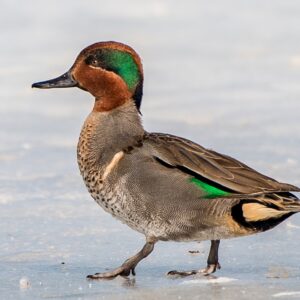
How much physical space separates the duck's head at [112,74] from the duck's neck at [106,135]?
53 mm

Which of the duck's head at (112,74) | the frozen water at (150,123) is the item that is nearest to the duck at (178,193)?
the frozen water at (150,123)

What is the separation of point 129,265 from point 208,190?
1.90ft

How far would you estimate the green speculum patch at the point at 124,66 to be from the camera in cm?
734

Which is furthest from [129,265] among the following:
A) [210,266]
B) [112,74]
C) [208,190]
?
[112,74]

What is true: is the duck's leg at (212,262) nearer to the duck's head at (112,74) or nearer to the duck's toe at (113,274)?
the duck's toe at (113,274)

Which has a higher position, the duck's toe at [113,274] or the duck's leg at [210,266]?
the duck's leg at [210,266]

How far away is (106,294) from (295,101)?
229 inches

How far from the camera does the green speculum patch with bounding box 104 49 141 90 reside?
734 cm

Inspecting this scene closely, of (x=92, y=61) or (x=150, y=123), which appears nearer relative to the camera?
(x=92, y=61)

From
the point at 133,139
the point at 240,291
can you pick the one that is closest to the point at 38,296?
the point at 240,291

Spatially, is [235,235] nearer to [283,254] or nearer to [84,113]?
[283,254]

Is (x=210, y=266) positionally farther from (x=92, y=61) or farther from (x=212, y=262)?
(x=92, y=61)

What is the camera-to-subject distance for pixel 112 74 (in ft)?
24.2

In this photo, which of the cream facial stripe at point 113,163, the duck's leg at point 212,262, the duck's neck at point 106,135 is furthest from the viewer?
the duck's neck at point 106,135
